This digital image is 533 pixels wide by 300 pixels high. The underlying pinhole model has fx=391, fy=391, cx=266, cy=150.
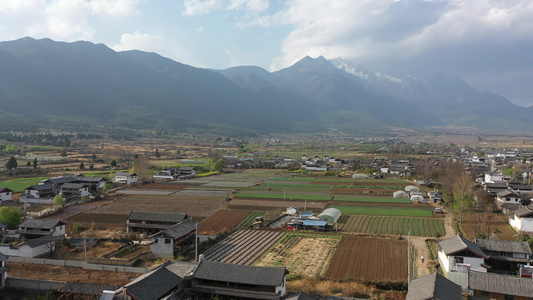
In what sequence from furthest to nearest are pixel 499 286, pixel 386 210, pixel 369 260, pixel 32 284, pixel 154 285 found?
1. pixel 386 210
2. pixel 369 260
3. pixel 32 284
4. pixel 499 286
5. pixel 154 285

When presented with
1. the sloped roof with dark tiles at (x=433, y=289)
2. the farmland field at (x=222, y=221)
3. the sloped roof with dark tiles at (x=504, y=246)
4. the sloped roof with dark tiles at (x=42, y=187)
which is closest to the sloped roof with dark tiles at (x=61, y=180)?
the sloped roof with dark tiles at (x=42, y=187)

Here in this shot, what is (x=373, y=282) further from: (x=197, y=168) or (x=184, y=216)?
(x=197, y=168)

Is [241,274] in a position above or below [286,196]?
above

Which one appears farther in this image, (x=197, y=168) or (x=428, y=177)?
(x=197, y=168)

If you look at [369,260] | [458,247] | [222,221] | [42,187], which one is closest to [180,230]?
[222,221]

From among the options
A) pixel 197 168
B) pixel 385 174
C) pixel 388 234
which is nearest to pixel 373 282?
pixel 388 234

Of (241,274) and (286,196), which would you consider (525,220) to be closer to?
(241,274)

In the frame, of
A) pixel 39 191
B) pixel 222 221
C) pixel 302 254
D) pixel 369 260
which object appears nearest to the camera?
pixel 369 260
